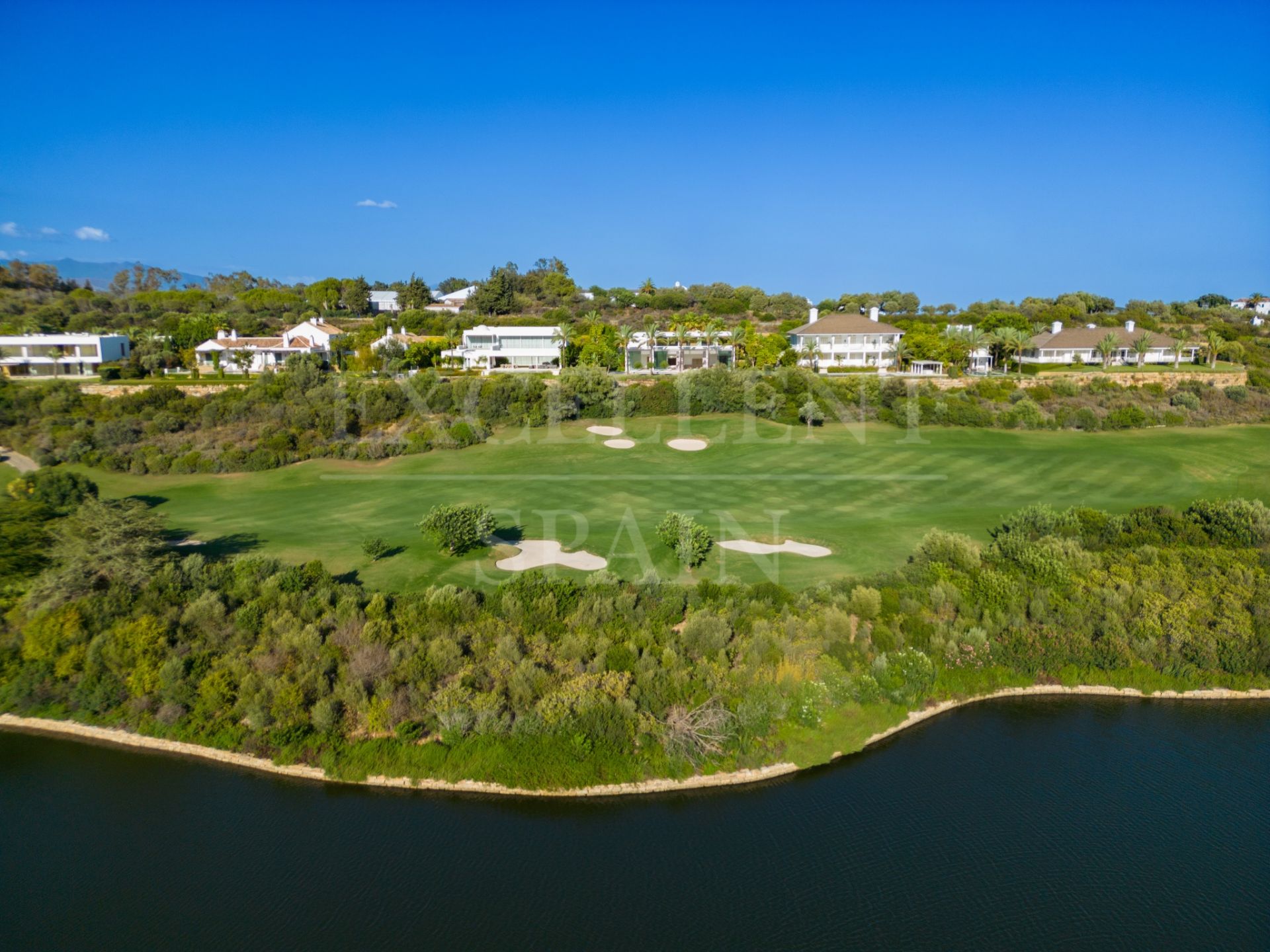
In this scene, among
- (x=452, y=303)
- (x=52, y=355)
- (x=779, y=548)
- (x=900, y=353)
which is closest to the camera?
(x=779, y=548)

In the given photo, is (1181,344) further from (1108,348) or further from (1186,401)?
A: (1186,401)

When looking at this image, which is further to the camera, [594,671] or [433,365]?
[433,365]

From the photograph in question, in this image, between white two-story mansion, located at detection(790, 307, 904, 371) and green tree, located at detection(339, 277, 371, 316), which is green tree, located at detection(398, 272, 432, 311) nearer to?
green tree, located at detection(339, 277, 371, 316)

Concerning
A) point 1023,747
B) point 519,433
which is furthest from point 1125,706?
point 519,433

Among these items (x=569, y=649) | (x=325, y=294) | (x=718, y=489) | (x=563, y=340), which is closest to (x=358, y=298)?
(x=325, y=294)

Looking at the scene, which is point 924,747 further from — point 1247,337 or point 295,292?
point 295,292

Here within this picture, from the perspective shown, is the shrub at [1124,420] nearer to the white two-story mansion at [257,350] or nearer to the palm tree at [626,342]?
the palm tree at [626,342]
